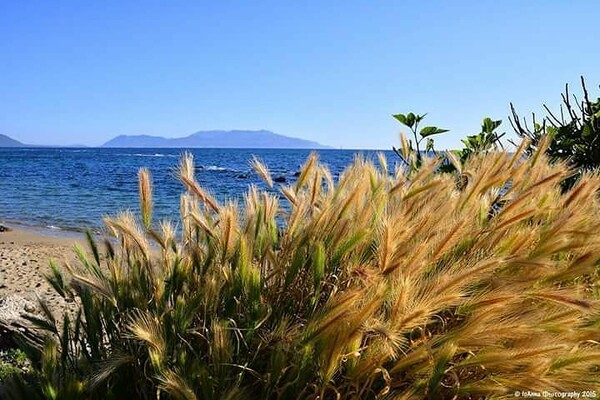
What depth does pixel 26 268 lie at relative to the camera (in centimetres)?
1047

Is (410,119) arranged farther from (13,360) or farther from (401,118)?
(13,360)

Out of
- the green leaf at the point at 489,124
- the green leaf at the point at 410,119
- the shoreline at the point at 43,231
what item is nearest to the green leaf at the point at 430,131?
the green leaf at the point at 410,119

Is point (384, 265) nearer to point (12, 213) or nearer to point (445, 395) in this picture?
point (445, 395)

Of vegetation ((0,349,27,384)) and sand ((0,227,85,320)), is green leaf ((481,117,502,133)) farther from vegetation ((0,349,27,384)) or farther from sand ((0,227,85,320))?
vegetation ((0,349,27,384))

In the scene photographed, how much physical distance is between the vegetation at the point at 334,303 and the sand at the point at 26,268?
2.17m

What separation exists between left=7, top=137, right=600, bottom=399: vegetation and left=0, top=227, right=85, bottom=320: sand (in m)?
2.17

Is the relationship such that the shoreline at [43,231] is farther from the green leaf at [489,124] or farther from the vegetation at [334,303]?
the vegetation at [334,303]

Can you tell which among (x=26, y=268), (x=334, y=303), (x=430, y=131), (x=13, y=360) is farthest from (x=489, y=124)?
(x=26, y=268)

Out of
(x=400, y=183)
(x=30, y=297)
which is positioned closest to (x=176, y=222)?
(x=400, y=183)

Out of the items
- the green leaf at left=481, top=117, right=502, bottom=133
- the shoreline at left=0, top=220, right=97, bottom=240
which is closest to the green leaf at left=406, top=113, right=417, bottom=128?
the green leaf at left=481, top=117, right=502, bottom=133

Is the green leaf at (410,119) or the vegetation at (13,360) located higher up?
the green leaf at (410,119)

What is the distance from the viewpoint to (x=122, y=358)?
1.80m

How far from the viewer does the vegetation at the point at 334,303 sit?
1748 millimetres

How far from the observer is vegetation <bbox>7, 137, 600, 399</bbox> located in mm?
1748
